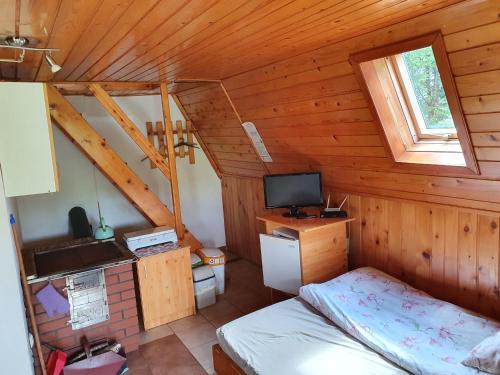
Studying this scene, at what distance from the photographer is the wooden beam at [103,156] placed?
321cm

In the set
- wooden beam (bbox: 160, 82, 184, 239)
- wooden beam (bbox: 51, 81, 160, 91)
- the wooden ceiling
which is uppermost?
wooden beam (bbox: 51, 81, 160, 91)

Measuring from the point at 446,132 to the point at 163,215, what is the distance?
8.37ft

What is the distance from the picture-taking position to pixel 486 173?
7.02ft

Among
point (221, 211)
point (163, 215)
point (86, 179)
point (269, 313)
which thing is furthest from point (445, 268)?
point (86, 179)

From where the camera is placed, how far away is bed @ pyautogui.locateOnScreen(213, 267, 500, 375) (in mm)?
1942

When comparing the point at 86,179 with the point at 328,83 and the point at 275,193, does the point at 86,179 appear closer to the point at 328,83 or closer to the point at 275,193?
the point at 275,193

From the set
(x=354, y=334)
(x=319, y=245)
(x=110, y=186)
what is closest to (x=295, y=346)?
(x=354, y=334)

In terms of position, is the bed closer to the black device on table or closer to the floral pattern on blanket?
the floral pattern on blanket

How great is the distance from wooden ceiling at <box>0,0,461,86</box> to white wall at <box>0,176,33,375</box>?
91 cm

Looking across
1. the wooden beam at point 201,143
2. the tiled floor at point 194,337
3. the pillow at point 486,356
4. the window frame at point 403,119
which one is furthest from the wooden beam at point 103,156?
the pillow at point 486,356

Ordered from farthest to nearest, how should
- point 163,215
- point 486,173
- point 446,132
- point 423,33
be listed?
1. point 163,215
2. point 446,132
3. point 486,173
4. point 423,33

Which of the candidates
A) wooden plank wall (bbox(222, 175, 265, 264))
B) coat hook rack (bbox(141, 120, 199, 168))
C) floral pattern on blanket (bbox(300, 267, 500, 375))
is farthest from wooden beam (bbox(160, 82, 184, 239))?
floral pattern on blanket (bbox(300, 267, 500, 375))

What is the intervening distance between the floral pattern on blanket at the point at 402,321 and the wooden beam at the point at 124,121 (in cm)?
179

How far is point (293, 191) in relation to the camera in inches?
132
